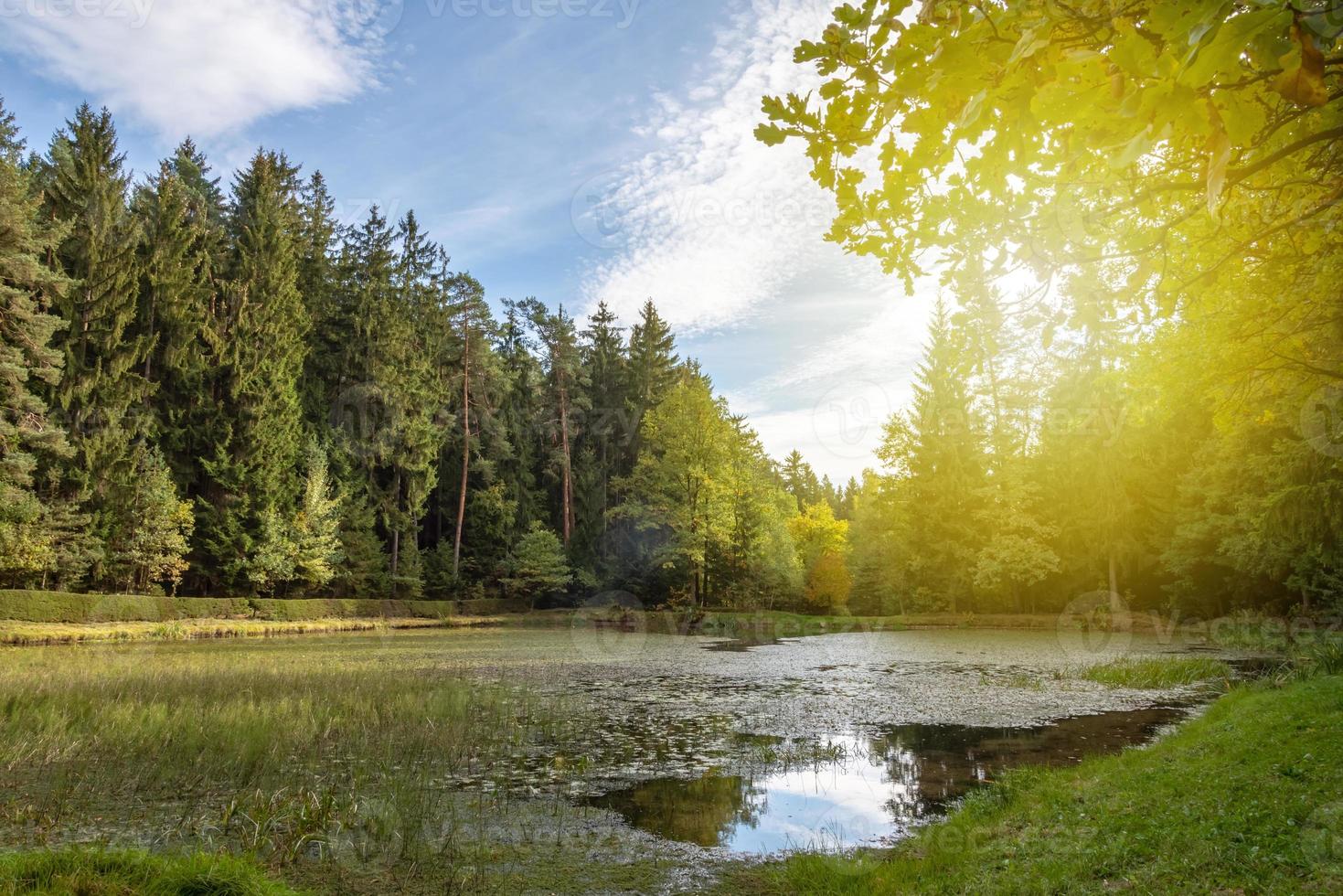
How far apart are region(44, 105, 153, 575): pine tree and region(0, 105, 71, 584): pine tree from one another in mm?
1886

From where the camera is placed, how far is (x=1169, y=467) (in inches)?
1134

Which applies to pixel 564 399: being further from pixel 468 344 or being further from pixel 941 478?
pixel 941 478

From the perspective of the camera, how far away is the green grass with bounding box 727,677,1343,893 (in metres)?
3.26

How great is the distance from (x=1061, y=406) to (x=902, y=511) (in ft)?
27.7

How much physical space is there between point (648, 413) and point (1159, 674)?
28207 millimetres

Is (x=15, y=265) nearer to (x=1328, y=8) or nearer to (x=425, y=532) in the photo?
(x=425, y=532)

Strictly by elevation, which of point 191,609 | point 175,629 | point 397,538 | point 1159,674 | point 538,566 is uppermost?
point 397,538

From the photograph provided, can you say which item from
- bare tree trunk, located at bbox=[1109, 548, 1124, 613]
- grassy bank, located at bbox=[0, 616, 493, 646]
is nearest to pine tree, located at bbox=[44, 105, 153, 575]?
grassy bank, located at bbox=[0, 616, 493, 646]

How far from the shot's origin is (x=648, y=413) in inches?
1512

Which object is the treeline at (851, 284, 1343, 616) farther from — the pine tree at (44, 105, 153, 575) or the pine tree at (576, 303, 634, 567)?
the pine tree at (44, 105, 153, 575)

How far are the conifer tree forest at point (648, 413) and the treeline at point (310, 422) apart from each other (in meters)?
0.19

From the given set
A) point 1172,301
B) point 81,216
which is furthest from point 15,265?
point 1172,301

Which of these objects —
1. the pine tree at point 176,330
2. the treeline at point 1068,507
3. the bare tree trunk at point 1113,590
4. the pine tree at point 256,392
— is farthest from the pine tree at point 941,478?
the pine tree at point 176,330

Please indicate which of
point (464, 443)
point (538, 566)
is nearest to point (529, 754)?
point (538, 566)
